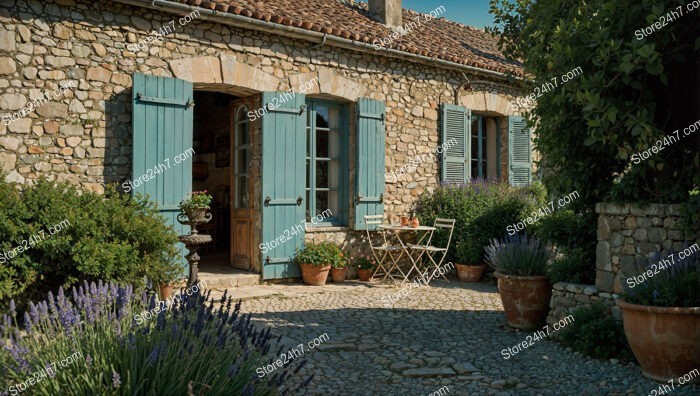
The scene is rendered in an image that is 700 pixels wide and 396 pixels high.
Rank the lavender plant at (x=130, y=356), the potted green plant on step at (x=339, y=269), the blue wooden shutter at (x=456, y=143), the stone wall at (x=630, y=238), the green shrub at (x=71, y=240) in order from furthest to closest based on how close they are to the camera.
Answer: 1. the blue wooden shutter at (x=456, y=143)
2. the potted green plant on step at (x=339, y=269)
3. the green shrub at (x=71, y=240)
4. the stone wall at (x=630, y=238)
5. the lavender plant at (x=130, y=356)

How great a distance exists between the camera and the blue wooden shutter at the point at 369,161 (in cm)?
807

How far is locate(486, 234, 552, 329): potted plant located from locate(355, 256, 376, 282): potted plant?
2997 mm

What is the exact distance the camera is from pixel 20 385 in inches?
93.5

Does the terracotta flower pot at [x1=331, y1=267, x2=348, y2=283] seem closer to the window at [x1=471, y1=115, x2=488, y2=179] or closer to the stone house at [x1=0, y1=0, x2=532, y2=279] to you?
the stone house at [x1=0, y1=0, x2=532, y2=279]

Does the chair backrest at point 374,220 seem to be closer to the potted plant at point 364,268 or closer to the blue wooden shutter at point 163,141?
the potted plant at point 364,268

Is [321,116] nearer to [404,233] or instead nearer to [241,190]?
[241,190]

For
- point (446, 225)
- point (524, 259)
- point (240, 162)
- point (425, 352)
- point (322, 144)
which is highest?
point (322, 144)

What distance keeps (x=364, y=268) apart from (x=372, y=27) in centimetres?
372

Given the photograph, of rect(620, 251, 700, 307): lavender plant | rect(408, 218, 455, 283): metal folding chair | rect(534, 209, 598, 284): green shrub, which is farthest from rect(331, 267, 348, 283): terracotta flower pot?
rect(620, 251, 700, 307): lavender plant

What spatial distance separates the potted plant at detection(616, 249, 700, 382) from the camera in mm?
3604

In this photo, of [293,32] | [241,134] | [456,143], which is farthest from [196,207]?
[456,143]

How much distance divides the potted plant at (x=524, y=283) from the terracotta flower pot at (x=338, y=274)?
296 centimetres

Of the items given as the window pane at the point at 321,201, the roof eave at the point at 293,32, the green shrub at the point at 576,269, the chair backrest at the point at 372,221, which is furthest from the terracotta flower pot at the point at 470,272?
the green shrub at the point at 576,269

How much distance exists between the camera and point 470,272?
323 inches
